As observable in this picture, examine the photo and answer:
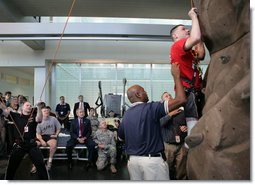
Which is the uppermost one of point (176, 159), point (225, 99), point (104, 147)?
point (225, 99)

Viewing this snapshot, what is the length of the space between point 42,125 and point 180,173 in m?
4.12

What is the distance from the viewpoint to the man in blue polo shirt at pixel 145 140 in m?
2.08

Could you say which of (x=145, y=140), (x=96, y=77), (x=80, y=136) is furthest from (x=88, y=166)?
(x=96, y=77)

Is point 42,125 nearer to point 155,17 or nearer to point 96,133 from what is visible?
point 96,133

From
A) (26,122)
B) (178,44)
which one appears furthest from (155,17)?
(178,44)

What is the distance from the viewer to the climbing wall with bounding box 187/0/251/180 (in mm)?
1315

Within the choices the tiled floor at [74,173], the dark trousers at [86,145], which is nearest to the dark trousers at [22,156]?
the tiled floor at [74,173]

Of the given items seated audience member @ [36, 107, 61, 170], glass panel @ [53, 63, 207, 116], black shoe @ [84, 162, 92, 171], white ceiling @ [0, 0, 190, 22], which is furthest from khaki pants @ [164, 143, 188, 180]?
glass panel @ [53, 63, 207, 116]

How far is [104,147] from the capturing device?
570 cm

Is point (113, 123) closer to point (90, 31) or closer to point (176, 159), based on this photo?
point (90, 31)

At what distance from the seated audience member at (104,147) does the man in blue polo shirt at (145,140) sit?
3301mm

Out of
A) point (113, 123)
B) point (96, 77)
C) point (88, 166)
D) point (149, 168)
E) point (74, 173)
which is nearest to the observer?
point (149, 168)

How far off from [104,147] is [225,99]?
4560 mm

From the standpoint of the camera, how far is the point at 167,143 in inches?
113
